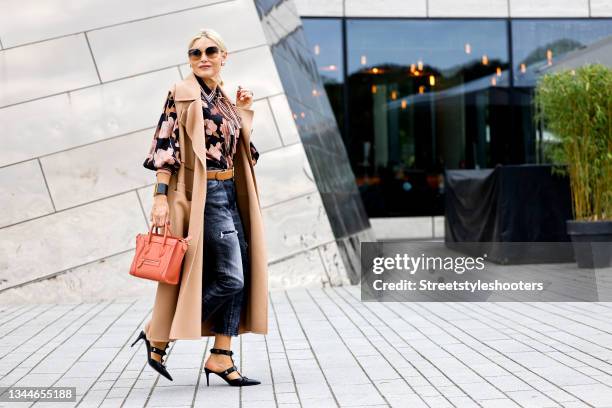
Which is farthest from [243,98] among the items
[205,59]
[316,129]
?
[316,129]

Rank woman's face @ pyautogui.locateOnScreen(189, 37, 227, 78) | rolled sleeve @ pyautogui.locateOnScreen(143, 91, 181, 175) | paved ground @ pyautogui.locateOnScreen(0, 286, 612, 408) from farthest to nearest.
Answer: woman's face @ pyautogui.locateOnScreen(189, 37, 227, 78) → rolled sleeve @ pyautogui.locateOnScreen(143, 91, 181, 175) → paved ground @ pyautogui.locateOnScreen(0, 286, 612, 408)

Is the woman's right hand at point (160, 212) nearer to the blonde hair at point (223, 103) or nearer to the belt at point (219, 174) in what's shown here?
the belt at point (219, 174)

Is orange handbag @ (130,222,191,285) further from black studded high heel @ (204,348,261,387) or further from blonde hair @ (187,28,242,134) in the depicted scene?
blonde hair @ (187,28,242,134)

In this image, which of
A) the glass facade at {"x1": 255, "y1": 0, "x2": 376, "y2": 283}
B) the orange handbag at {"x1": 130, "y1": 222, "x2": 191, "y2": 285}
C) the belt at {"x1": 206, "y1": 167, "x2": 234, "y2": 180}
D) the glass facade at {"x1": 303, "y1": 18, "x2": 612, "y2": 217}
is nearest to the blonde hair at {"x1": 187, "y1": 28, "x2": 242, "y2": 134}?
the belt at {"x1": 206, "y1": 167, "x2": 234, "y2": 180}

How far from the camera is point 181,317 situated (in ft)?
16.0

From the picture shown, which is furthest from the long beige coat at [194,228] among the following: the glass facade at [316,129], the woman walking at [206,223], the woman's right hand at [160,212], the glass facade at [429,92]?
the glass facade at [429,92]

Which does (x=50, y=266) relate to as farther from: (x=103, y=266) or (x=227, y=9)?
(x=227, y=9)

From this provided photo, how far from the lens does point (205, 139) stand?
511 cm

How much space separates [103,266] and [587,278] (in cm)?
574

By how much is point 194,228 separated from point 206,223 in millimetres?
116

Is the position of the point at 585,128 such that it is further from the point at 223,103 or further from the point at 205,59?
the point at 205,59

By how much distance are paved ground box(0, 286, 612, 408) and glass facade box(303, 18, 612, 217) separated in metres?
9.49

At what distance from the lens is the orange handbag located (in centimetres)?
473

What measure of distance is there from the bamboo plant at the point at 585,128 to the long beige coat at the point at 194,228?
7.53 meters
